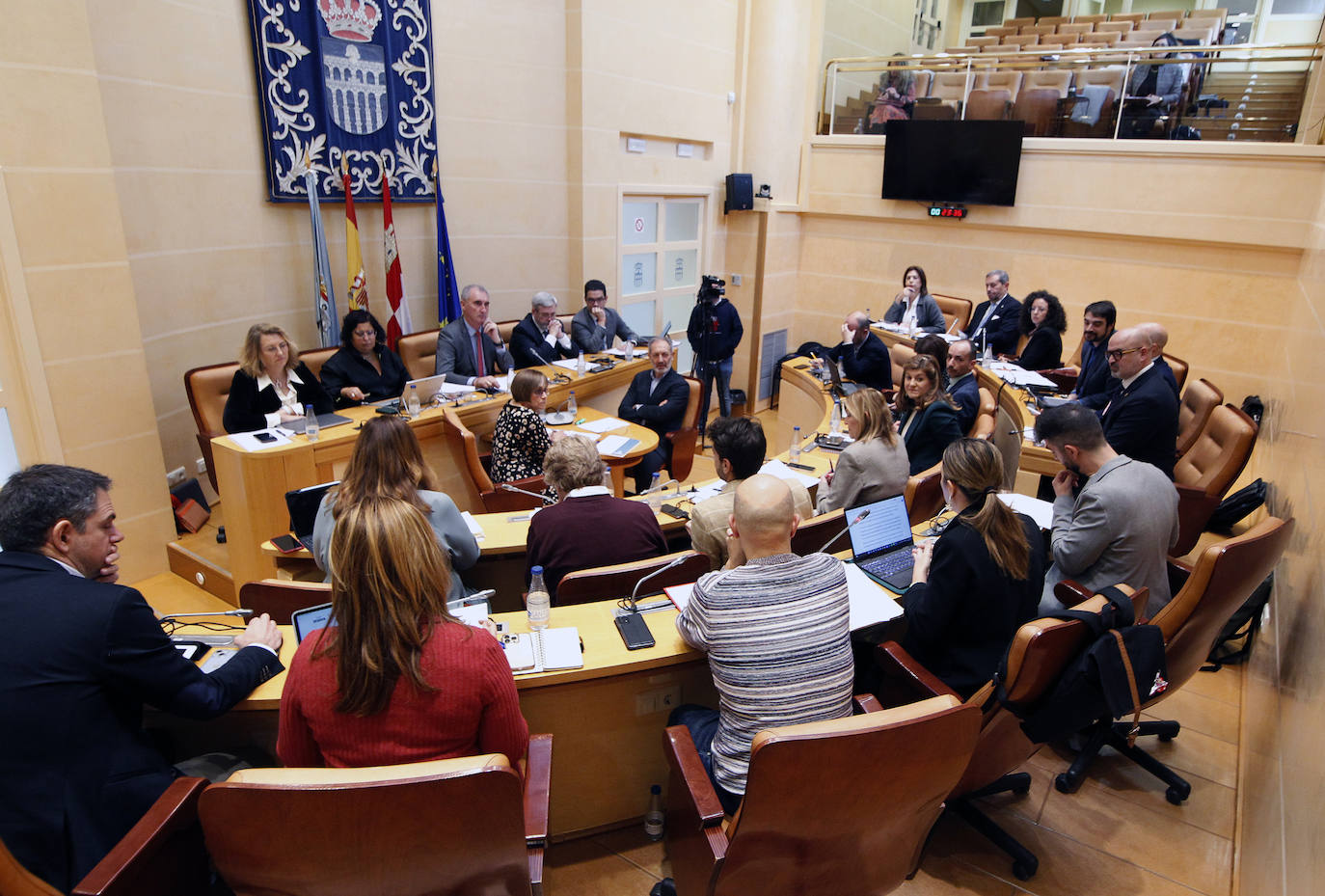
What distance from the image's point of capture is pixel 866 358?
6336 millimetres

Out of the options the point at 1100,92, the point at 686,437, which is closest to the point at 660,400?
the point at 686,437

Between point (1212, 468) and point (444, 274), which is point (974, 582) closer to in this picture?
point (1212, 468)

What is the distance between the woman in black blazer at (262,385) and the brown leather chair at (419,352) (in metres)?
1.36

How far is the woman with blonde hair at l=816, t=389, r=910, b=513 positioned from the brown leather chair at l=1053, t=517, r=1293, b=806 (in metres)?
1.22

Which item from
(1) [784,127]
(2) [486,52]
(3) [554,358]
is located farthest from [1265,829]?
(1) [784,127]

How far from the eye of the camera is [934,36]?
43.9 feet

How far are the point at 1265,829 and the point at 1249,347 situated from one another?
21.2 feet

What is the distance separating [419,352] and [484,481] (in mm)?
2147

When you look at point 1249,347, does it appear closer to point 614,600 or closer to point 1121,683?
point 1121,683

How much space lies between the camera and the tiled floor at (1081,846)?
265cm

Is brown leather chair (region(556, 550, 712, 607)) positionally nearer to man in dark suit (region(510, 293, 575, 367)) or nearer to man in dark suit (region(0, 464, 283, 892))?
man in dark suit (region(0, 464, 283, 892))

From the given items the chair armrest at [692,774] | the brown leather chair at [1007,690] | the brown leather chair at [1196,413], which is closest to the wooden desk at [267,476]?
the chair armrest at [692,774]

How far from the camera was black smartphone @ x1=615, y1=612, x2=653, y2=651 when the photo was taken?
2.48 m

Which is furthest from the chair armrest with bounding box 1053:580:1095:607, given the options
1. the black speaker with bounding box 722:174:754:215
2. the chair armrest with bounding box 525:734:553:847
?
the black speaker with bounding box 722:174:754:215
